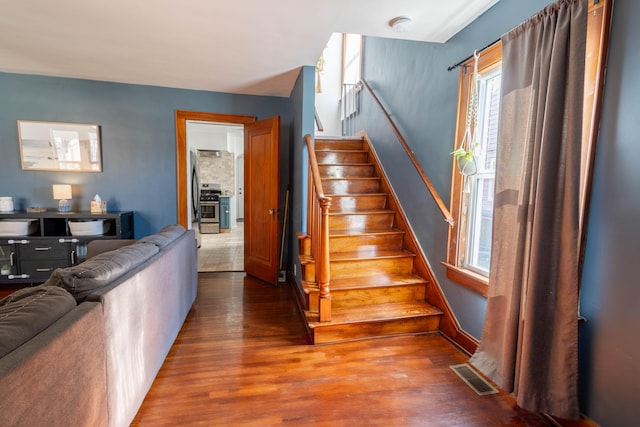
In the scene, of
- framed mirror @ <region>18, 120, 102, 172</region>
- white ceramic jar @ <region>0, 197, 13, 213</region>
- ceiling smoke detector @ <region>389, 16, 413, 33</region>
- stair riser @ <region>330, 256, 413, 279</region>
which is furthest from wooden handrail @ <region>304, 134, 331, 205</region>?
white ceramic jar @ <region>0, 197, 13, 213</region>

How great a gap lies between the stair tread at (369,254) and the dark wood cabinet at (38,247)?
2.64 meters

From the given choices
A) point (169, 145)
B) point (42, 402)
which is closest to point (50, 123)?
point (169, 145)

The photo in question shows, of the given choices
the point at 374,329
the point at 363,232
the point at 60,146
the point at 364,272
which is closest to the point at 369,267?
the point at 364,272

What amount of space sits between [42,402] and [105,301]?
0.44 metres

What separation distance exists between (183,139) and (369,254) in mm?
2883

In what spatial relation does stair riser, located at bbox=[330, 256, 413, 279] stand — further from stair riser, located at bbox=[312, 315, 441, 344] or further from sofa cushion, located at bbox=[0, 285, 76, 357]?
sofa cushion, located at bbox=[0, 285, 76, 357]

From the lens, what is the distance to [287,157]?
418 cm

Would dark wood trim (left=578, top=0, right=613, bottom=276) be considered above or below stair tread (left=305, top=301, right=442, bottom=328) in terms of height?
above

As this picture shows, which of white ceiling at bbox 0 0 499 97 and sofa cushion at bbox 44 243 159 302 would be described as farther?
white ceiling at bbox 0 0 499 97

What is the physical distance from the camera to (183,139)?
396cm

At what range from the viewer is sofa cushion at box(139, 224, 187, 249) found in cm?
216

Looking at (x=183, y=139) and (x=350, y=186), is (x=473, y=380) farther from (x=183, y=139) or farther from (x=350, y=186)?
(x=183, y=139)

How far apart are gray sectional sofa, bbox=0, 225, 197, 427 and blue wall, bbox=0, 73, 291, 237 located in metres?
2.18

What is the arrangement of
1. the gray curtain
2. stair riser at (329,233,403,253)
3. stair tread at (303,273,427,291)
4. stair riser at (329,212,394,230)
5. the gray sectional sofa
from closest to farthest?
the gray sectional sofa
the gray curtain
stair tread at (303,273,427,291)
stair riser at (329,233,403,253)
stair riser at (329,212,394,230)
